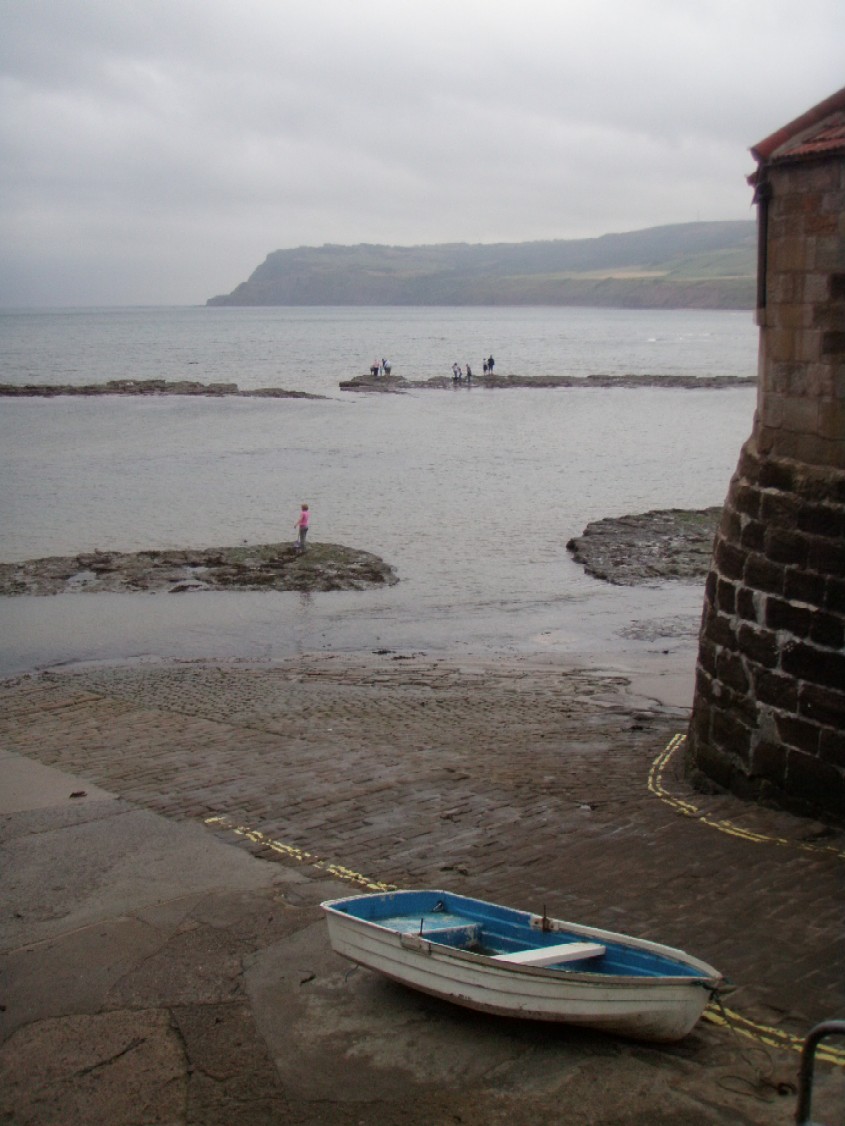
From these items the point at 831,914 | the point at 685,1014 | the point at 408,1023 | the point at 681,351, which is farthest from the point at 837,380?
the point at 681,351

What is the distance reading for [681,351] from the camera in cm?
13512

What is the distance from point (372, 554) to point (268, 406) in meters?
42.8

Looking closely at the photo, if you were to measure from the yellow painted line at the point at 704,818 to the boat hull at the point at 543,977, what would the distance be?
301 cm

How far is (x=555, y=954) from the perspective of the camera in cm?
706

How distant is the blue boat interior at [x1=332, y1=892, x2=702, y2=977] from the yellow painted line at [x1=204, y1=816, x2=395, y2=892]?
1479 mm

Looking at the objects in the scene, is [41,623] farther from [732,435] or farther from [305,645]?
[732,435]

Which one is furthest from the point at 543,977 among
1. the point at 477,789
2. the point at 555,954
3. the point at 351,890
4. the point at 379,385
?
the point at 379,385

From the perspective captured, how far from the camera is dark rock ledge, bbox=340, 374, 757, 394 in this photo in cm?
8175

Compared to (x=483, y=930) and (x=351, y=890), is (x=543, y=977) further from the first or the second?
(x=351, y=890)

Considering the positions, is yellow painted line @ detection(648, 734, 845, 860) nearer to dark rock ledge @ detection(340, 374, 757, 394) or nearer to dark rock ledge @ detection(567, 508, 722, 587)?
dark rock ledge @ detection(567, 508, 722, 587)

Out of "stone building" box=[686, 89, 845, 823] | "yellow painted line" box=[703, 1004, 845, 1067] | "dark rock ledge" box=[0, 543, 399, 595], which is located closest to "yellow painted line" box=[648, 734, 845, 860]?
"stone building" box=[686, 89, 845, 823]

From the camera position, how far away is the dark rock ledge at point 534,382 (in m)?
81.8

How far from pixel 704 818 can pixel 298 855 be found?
12.2ft

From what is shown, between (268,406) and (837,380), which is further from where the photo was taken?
(268,406)
